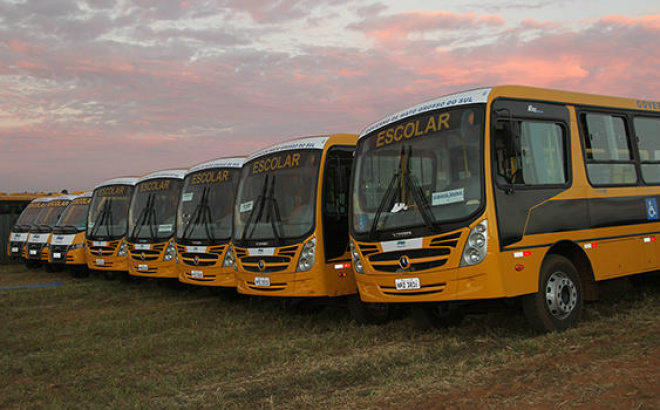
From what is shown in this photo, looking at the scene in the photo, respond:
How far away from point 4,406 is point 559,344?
18.2 feet

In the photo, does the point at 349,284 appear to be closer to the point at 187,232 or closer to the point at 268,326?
the point at 268,326

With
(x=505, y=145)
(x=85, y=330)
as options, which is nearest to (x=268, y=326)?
(x=85, y=330)

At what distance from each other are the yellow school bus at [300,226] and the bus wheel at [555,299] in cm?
268

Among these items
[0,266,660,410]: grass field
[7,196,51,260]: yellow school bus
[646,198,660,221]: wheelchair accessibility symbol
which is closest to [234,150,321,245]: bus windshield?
[0,266,660,410]: grass field

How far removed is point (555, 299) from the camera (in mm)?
7574

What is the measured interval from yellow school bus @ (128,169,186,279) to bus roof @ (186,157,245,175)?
1029mm

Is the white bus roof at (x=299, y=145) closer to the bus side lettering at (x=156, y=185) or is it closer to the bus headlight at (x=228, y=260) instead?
the bus headlight at (x=228, y=260)

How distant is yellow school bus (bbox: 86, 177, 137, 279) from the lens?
52.5 feet

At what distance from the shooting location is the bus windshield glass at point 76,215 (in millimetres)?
19375

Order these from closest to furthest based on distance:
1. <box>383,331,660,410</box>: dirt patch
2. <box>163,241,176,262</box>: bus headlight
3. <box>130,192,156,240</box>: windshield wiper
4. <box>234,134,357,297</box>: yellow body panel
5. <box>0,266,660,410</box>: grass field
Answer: <box>383,331,660,410</box>: dirt patch → <box>0,266,660,410</box>: grass field → <box>234,134,357,297</box>: yellow body panel → <box>163,241,176,262</box>: bus headlight → <box>130,192,156,240</box>: windshield wiper

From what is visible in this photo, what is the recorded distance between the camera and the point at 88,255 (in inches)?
665

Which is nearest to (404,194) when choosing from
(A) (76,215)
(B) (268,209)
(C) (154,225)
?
(B) (268,209)

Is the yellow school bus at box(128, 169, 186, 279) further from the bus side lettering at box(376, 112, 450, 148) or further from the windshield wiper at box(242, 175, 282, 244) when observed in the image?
the bus side lettering at box(376, 112, 450, 148)

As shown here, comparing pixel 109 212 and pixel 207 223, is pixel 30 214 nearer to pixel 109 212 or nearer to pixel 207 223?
pixel 109 212
